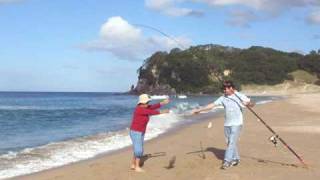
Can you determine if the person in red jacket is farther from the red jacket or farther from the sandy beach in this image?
the sandy beach

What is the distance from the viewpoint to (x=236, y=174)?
10141 millimetres

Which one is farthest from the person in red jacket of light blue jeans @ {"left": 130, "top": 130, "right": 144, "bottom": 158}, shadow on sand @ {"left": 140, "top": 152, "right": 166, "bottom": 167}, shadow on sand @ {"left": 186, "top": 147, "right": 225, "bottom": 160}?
shadow on sand @ {"left": 186, "top": 147, "right": 225, "bottom": 160}

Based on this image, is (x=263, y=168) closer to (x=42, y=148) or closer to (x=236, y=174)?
(x=236, y=174)

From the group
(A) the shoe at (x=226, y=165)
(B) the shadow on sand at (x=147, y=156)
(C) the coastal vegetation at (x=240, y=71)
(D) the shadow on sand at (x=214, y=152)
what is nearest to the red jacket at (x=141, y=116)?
(B) the shadow on sand at (x=147, y=156)

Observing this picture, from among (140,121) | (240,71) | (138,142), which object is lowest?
(138,142)

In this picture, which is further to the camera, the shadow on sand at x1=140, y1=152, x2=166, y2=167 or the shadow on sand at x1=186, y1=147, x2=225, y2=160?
the shadow on sand at x1=186, y1=147, x2=225, y2=160

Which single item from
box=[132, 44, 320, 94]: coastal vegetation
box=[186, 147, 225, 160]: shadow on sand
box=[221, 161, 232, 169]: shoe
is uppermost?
box=[132, 44, 320, 94]: coastal vegetation

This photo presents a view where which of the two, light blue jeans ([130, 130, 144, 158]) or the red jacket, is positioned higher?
the red jacket

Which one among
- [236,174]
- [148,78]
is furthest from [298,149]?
[148,78]

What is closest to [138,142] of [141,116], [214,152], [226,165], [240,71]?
[141,116]

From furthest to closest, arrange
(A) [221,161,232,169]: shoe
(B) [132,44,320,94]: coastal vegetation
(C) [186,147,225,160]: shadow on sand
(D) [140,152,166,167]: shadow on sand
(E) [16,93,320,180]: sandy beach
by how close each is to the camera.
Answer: (B) [132,44,320,94]: coastal vegetation, (C) [186,147,225,160]: shadow on sand, (D) [140,152,166,167]: shadow on sand, (A) [221,161,232,169]: shoe, (E) [16,93,320,180]: sandy beach

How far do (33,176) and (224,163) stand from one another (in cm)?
399

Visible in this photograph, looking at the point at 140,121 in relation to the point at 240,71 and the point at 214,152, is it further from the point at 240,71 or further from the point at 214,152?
the point at 240,71

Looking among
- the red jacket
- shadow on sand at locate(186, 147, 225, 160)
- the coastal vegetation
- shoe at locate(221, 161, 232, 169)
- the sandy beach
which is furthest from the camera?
the coastal vegetation
